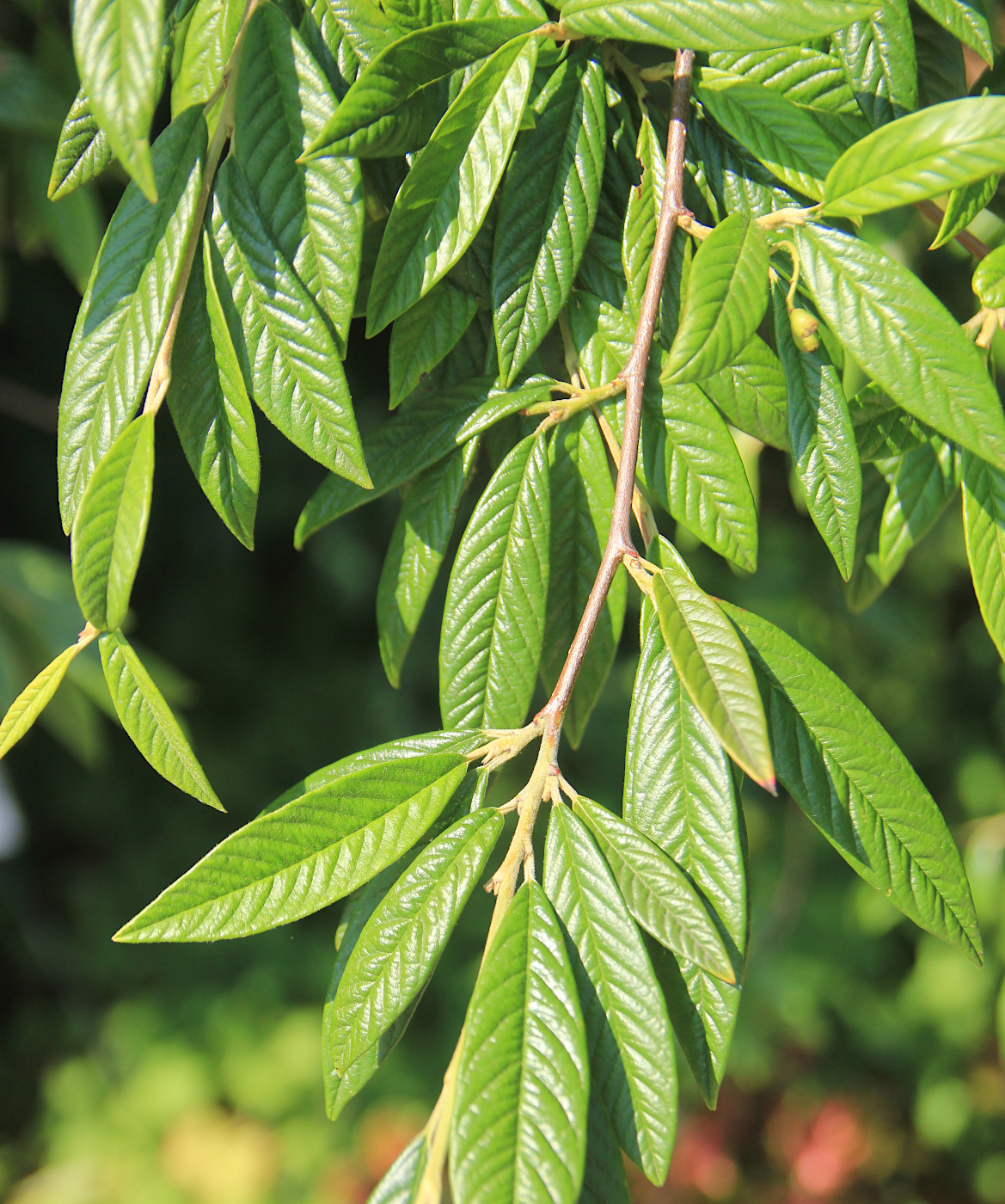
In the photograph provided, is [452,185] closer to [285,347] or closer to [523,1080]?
[285,347]

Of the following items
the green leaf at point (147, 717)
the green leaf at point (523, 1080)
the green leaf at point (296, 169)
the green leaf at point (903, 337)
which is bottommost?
the green leaf at point (523, 1080)

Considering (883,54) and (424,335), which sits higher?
(883,54)

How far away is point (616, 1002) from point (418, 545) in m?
0.28

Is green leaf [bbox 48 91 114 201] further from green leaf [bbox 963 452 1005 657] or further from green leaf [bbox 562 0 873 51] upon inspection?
green leaf [bbox 963 452 1005 657]

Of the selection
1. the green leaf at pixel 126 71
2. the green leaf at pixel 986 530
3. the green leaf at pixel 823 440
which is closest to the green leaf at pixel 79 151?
the green leaf at pixel 126 71

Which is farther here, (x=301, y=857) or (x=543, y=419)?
(x=543, y=419)

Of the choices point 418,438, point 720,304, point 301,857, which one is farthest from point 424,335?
point 301,857

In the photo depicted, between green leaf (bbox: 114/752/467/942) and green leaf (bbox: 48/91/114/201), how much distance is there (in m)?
0.35

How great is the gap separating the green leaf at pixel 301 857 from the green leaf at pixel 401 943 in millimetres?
17

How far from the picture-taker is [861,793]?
47 cm

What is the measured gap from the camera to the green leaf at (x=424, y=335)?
0.53 meters

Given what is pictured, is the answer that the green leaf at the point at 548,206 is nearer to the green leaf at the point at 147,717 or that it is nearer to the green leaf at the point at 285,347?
the green leaf at the point at 285,347


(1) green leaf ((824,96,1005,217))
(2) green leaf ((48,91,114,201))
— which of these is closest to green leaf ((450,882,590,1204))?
(1) green leaf ((824,96,1005,217))

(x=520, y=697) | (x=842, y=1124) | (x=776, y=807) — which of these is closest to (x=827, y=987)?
(x=842, y=1124)
